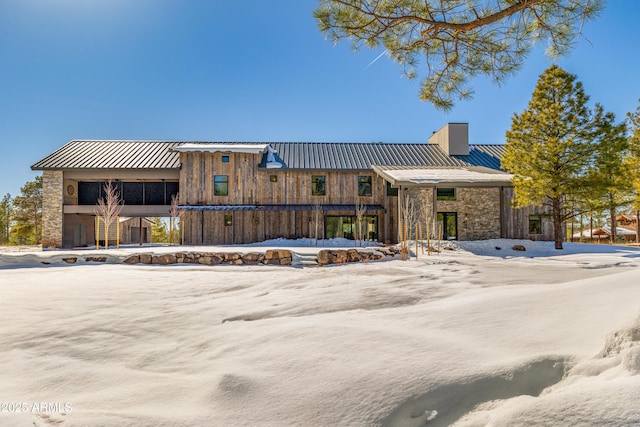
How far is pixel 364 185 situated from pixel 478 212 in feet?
23.0

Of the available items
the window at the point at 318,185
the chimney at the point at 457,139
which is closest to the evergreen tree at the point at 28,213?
the window at the point at 318,185

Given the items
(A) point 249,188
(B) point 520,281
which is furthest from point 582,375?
(A) point 249,188

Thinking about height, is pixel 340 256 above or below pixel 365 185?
below

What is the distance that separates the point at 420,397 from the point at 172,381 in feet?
6.67

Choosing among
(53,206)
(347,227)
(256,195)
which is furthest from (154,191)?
A: (347,227)

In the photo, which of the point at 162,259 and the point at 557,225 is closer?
the point at 162,259

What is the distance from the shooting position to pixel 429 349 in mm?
2938

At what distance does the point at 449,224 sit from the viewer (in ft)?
64.7

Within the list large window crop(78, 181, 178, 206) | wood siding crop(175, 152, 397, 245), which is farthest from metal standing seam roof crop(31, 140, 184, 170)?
wood siding crop(175, 152, 397, 245)

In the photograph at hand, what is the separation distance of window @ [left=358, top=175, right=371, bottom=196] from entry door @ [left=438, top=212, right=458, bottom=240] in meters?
4.69

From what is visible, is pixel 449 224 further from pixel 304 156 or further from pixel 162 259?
pixel 162 259

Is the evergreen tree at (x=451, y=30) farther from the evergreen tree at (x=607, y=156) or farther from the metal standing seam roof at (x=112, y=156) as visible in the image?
the metal standing seam roof at (x=112, y=156)

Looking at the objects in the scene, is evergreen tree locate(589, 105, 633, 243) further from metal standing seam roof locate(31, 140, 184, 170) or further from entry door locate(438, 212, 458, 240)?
metal standing seam roof locate(31, 140, 184, 170)

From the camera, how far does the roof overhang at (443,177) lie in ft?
54.6
